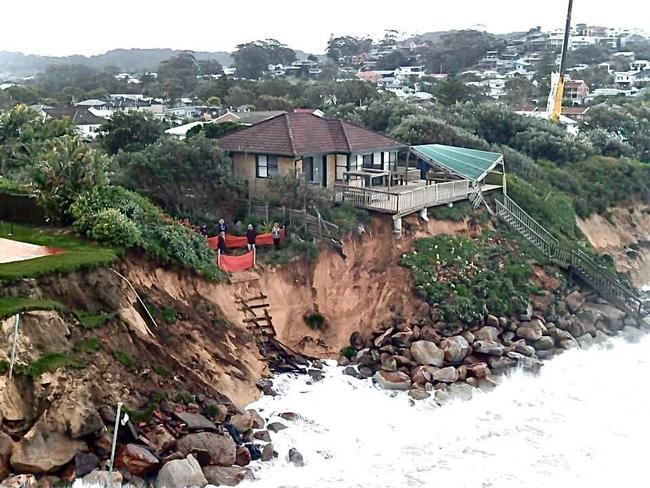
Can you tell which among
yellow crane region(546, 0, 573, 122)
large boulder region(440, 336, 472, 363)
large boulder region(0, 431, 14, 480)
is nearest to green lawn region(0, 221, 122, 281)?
large boulder region(0, 431, 14, 480)

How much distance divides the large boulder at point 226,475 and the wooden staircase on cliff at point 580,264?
68.1 ft

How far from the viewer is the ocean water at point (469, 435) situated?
20469 millimetres

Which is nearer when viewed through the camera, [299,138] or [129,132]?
[299,138]

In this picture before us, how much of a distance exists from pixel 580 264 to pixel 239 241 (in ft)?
54.9

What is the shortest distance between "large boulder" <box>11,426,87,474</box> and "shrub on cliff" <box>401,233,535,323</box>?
616 inches

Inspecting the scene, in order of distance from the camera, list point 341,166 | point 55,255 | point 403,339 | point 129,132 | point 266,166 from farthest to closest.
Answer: point 129,132 < point 341,166 < point 266,166 < point 403,339 < point 55,255

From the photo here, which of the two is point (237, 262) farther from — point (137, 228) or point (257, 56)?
point (257, 56)

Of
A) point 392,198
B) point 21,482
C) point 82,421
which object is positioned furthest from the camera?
point 392,198

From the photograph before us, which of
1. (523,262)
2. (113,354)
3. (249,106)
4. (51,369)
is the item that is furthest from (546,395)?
(249,106)

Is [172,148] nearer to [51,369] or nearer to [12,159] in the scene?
[12,159]

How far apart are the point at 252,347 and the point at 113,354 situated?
5.87m

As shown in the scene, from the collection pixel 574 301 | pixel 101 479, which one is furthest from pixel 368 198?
pixel 101 479

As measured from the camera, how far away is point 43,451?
1750cm

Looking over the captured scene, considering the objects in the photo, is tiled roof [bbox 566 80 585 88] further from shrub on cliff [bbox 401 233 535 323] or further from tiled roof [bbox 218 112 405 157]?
shrub on cliff [bbox 401 233 535 323]
